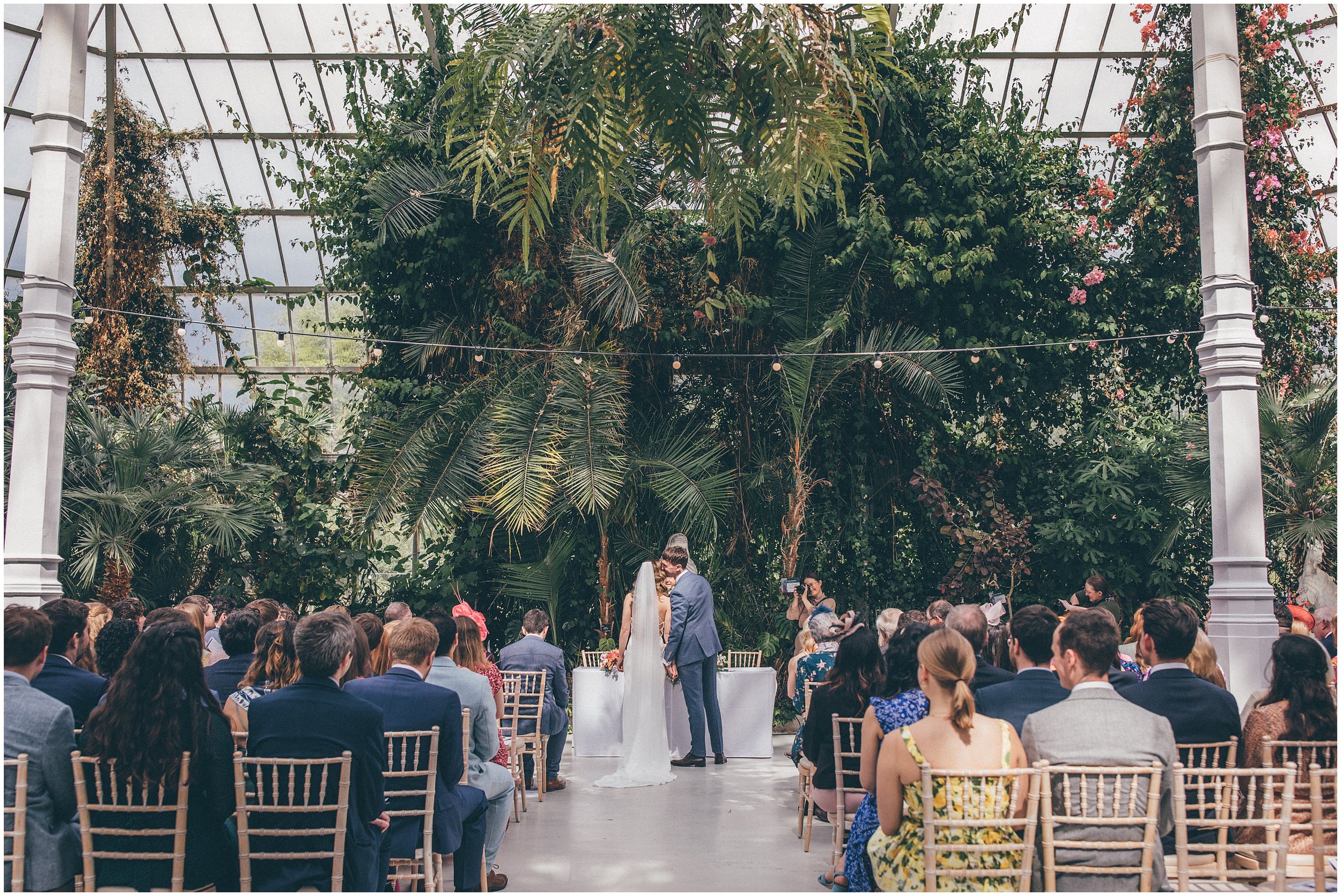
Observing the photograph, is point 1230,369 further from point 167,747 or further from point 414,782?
point 167,747

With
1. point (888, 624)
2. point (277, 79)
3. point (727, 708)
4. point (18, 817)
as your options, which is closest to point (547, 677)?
point (727, 708)

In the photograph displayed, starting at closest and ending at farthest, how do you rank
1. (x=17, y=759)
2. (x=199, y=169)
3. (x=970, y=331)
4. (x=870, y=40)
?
(x=870, y=40) < (x=17, y=759) < (x=970, y=331) < (x=199, y=169)

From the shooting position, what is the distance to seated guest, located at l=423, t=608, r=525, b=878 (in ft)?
14.3

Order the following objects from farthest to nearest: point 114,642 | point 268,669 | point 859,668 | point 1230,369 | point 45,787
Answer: point 1230,369
point 859,668
point 268,669
point 114,642
point 45,787

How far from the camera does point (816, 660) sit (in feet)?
18.7

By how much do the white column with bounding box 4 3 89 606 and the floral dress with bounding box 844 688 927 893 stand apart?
4.50 metres

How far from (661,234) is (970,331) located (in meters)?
3.68

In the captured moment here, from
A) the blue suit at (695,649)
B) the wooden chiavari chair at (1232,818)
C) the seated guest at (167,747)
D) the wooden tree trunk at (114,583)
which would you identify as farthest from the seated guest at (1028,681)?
the wooden tree trunk at (114,583)

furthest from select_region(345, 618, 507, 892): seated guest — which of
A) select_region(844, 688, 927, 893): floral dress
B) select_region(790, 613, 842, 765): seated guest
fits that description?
select_region(790, 613, 842, 765): seated guest

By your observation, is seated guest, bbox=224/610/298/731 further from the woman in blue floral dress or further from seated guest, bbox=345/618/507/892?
the woman in blue floral dress

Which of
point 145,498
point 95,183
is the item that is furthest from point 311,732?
point 95,183

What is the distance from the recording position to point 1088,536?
10.4m

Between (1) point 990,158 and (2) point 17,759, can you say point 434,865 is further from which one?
(1) point 990,158

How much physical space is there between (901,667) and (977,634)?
1.48ft
